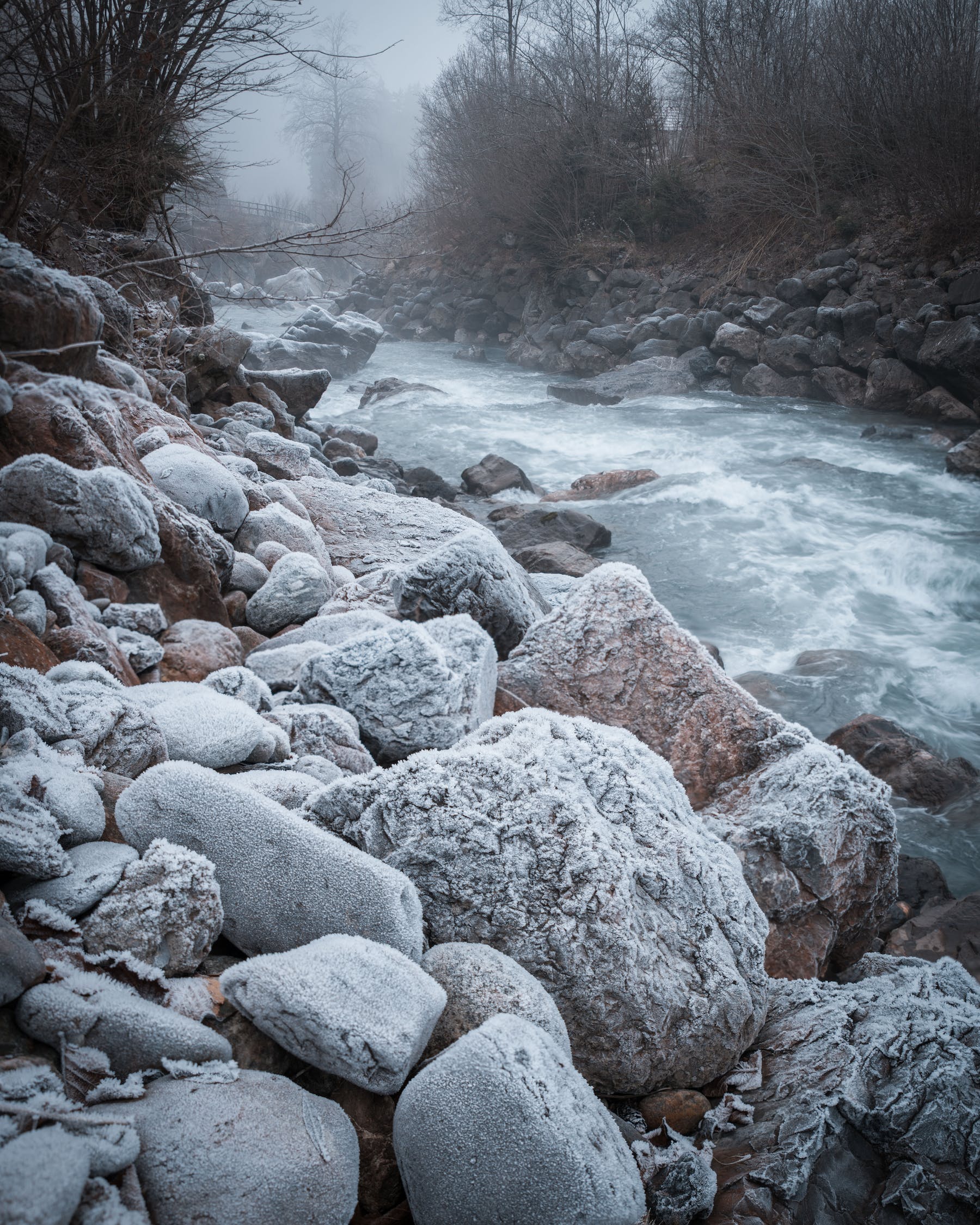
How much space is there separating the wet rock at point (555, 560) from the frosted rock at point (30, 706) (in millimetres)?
4931

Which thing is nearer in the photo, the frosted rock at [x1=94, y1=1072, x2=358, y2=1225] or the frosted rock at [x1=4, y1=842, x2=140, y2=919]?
the frosted rock at [x1=94, y1=1072, x2=358, y2=1225]

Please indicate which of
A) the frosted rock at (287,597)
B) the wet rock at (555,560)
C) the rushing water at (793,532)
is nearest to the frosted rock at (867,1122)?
the frosted rock at (287,597)

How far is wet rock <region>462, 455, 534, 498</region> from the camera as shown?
920cm

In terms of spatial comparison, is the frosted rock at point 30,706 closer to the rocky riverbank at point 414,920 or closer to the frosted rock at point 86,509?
the rocky riverbank at point 414,920

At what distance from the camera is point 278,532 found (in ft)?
12.3

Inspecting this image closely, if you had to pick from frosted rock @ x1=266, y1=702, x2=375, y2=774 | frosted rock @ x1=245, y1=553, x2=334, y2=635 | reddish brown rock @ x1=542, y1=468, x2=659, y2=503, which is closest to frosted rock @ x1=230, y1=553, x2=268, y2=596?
frosted rock @ x1=245, y1=553, x2=334, y2=635

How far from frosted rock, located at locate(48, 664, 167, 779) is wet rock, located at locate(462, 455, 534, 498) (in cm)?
764

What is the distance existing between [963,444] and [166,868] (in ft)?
35.1

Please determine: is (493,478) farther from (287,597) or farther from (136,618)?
(136,618)

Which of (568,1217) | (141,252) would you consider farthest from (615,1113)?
(141,252)

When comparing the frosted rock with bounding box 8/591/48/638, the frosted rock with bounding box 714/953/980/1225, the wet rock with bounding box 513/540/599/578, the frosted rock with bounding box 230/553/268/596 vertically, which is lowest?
the frosted rock with bounding box 714/953/980/1225

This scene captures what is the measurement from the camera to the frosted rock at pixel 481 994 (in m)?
1.31

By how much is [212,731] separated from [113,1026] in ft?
2.60

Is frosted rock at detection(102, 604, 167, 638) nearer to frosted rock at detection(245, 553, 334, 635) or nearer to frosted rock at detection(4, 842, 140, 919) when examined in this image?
frosted rock at detection(245, 553, 334, 635)
